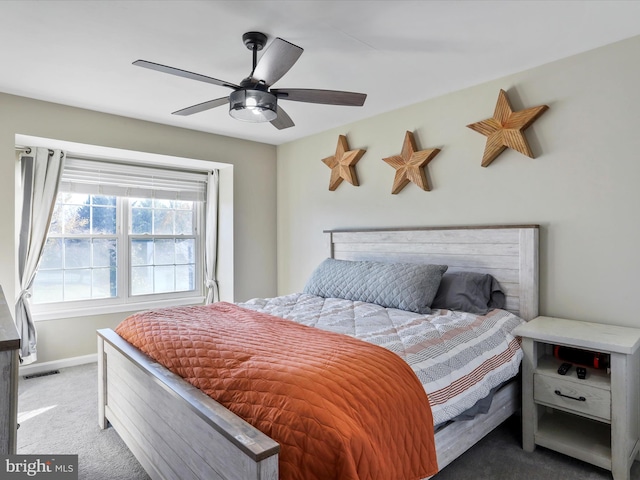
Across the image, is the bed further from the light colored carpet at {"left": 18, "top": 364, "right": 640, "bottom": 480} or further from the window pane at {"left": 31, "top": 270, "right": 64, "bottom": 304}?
the window pane at {"left": 31, "top": 270, "right": 64, "bottom": 304}

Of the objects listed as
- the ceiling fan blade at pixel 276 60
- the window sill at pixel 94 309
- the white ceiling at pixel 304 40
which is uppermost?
the white ceiling at pixel 304 40

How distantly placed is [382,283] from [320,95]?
1343 millimetres

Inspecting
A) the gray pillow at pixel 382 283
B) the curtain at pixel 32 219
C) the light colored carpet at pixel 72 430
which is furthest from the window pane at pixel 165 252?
the gray pillow at pixel 382 283

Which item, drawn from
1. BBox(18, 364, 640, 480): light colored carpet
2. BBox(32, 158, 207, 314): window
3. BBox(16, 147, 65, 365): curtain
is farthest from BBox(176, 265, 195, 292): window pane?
BBox(18, 364, 640, 480): light colored carpet

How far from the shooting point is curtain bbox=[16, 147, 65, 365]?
10.8 feet

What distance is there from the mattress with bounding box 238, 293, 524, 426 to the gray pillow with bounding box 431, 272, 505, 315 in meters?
0.10

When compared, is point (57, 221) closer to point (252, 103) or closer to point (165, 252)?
point (165, 252)

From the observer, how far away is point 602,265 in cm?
230

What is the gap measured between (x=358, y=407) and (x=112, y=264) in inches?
142

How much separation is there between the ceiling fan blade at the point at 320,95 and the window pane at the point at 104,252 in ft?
9.19

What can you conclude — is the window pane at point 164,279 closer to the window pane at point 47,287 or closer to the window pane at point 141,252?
the window pane at point 141,252

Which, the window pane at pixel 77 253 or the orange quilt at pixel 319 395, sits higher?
the window pane at pixel 77 253

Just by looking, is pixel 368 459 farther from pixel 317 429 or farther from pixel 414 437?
pixel 414 437

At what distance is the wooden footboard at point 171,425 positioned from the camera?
1149mm
